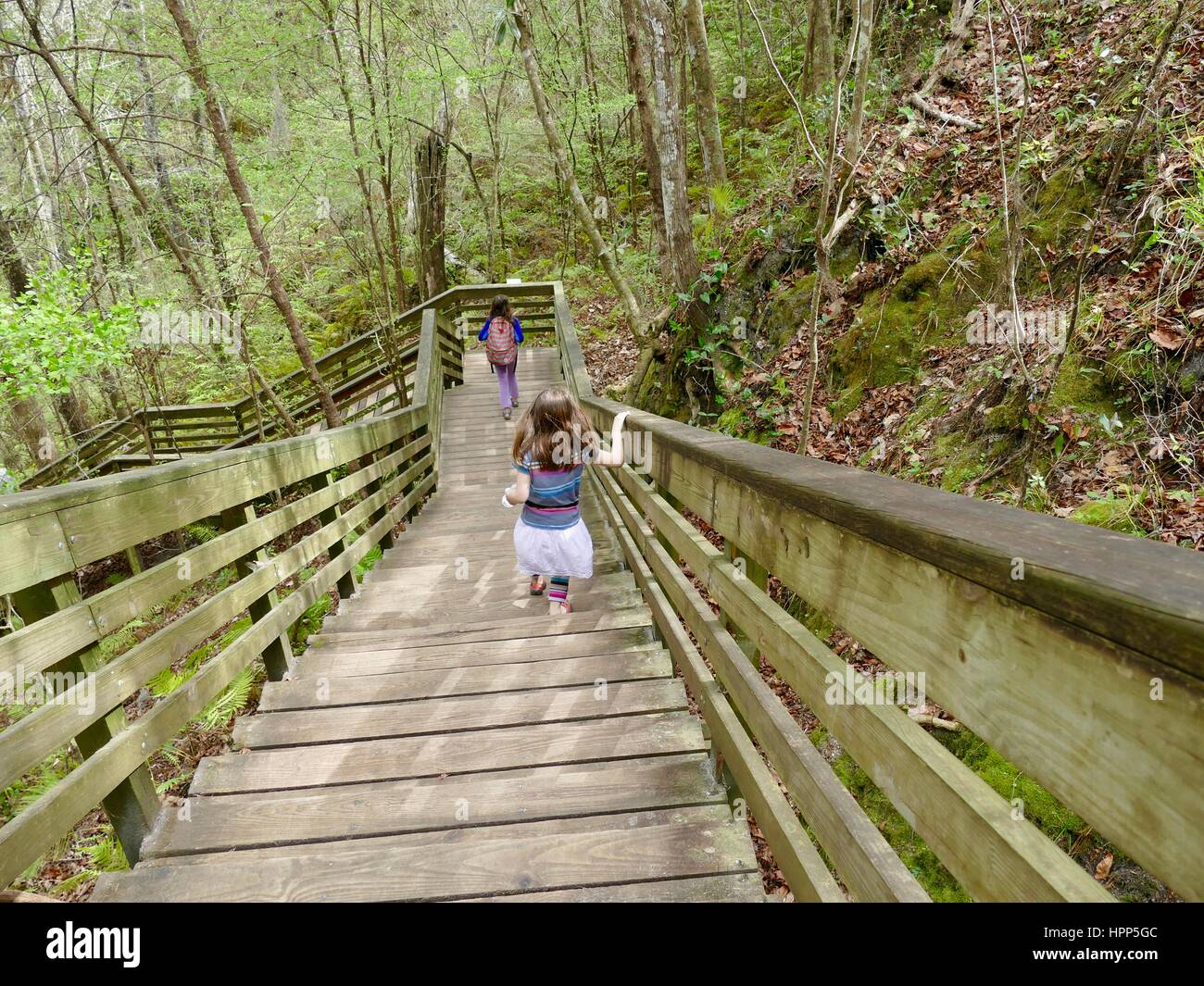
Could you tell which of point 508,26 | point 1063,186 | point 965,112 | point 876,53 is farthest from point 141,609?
point 876,53

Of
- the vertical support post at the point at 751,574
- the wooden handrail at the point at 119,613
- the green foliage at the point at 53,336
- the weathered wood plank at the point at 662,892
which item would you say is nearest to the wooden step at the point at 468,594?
the wooden handrail at the point at 119,613

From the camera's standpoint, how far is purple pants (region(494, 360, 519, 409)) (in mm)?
10359

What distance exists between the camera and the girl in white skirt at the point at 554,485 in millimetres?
4102

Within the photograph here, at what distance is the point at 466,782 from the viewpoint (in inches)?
98.3

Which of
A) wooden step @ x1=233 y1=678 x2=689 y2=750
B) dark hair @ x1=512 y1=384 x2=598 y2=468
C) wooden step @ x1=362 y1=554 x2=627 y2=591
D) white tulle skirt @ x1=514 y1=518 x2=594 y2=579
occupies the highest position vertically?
dark hair @ x1=512 y1=384 x2=598 y2=468

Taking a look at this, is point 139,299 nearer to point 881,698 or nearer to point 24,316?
point 24,316

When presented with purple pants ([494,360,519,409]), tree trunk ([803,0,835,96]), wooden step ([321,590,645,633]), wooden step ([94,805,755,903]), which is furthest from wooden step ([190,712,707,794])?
tree trunk ([803,0,835,96])

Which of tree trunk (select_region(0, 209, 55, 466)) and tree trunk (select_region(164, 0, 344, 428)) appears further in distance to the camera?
tree trunk (select_region(0, 209, 55, 466))

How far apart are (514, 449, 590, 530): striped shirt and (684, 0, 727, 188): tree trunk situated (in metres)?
8.01

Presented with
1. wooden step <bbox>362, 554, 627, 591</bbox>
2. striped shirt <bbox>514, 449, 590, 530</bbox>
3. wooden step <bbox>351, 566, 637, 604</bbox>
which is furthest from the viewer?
wooden step <bbox>362, 554, 627, 591</bbox>

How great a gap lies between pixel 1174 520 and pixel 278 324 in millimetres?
19816

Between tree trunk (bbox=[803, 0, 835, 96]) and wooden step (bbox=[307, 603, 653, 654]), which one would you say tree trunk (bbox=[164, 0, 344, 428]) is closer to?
wooden step (bbox=[307, 603, 653, 654])

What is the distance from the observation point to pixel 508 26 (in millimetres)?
8508

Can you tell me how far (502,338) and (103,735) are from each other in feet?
26.9
